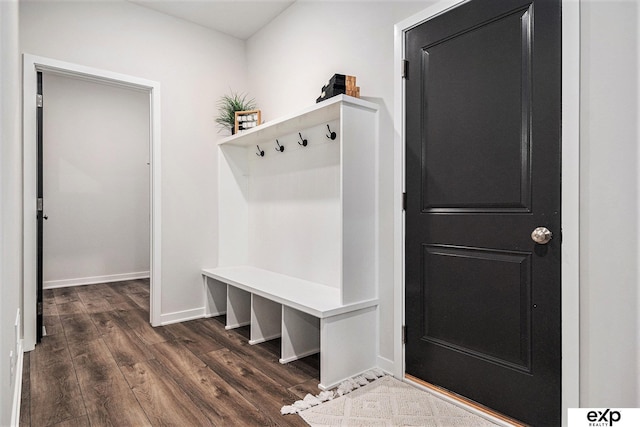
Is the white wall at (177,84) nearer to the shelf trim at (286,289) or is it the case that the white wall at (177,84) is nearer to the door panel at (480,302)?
the shelf trim at (286,289)

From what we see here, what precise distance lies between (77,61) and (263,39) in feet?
5.15

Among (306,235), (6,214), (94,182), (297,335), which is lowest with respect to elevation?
(297,335)

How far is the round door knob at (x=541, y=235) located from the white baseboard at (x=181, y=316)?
113 inches

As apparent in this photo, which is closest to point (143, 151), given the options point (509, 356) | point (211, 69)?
point (211, 69)

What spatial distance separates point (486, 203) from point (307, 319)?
4.74ft

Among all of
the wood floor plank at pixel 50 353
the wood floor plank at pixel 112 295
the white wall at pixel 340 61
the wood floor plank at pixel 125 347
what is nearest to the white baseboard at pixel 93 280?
the wood floor plank at pixel 112 295

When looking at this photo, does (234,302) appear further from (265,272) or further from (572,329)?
(572,329)

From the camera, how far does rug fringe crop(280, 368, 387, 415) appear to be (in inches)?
75.5

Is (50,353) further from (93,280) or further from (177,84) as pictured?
(93,280)

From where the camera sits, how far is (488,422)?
5.88 feet

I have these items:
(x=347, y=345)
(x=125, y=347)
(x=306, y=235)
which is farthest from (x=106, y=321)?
(x=347, y=345)

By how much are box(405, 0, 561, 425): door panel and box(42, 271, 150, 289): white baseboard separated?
454 cm

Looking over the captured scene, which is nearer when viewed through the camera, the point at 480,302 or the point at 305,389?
the point at 480,302

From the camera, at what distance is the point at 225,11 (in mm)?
3322
